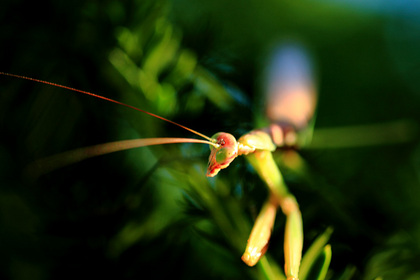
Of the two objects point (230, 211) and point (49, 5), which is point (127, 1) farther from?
point (230, 211)

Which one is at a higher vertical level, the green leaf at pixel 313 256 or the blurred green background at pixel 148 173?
the blurred green background at pixel 148 173

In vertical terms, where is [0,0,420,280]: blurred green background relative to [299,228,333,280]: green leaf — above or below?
above

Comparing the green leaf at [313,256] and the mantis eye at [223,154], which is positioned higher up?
the mantis eye at [223,154]

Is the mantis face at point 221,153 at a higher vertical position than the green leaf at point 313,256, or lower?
higher
